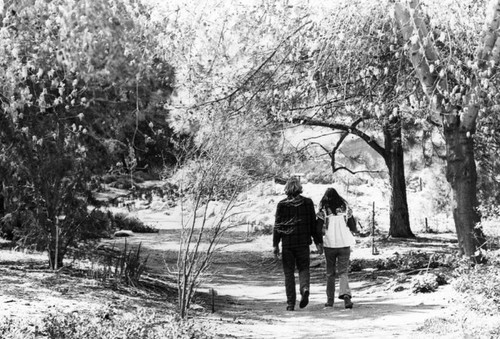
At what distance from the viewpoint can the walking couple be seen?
8.82 m

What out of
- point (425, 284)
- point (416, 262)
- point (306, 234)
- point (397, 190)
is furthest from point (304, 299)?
point (397, 190)

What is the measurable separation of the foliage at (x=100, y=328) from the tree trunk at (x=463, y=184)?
4.60 meters

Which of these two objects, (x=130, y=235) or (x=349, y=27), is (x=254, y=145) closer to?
(x=349, y=27)

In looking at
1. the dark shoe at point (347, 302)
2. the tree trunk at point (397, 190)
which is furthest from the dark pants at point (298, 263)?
the tree trunk at point (397, 190)

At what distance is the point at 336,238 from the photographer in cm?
892

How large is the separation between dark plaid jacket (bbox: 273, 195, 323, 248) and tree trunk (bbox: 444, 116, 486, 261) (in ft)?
8.26

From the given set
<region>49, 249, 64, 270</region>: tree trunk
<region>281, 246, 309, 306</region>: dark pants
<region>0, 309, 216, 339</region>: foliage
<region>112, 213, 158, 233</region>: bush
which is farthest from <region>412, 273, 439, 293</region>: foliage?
<region>112, 213, 158, 233</region>: bush

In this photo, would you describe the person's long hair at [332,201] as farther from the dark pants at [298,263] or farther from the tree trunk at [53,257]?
the tree trunk at [53,257]

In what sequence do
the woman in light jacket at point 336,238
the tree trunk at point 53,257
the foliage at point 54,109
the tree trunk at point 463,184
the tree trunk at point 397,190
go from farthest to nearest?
the tree trunk at point 397,190 < the tree trunk at point 463,184 < the tree trunk at point 53,257 < the foliage at point 54,109 < the woman in light jacket at point 336,238

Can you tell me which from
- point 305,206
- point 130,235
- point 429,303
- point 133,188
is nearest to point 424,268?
point 429,303

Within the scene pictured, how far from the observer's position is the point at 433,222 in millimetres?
23641

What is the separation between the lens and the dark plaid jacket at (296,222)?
347 inches

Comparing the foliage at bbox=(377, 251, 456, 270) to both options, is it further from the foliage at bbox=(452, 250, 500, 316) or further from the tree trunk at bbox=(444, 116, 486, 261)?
the foliage at bbox=(452, 250, 500, 316)

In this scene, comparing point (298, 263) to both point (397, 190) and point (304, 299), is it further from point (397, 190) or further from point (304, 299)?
point (397, 190)
